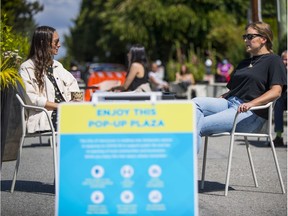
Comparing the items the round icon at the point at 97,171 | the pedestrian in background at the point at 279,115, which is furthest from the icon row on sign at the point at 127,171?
the pedestrian in background at the point at 279,115

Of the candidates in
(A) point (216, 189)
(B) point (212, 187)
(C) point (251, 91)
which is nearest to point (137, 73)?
(B) point (212, 187)

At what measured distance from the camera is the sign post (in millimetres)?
4469

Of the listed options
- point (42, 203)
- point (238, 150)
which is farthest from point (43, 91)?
point (238, 150)

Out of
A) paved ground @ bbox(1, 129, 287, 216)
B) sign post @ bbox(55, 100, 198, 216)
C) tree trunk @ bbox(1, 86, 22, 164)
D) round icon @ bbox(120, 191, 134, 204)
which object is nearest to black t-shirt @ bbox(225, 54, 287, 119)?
paved ground @ bbox(1, 129, 287, 216)

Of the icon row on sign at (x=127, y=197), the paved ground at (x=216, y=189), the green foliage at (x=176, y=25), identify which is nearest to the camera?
the icon row on sign at (x=127, y=197)

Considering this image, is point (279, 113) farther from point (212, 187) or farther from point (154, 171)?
point (154, 171)

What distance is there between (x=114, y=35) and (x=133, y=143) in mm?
46794

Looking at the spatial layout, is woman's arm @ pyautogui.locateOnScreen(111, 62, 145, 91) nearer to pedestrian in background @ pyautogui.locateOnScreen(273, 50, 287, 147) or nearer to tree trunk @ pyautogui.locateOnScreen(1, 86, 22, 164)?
pedestrian in background @ pyautogui.locateOnScreen(273, 50, 287, 147)

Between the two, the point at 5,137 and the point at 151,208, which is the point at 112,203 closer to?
the point at 151,208

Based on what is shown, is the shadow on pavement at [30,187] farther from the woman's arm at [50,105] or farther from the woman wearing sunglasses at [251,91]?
the woman wearing sunglasses at [251,91]

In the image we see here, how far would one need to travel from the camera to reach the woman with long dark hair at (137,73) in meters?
13.1

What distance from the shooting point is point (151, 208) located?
4457 millimetres

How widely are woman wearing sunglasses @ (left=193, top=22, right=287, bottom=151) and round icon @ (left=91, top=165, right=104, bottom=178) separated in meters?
3.07

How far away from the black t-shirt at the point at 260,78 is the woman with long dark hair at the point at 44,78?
5.52 feet
